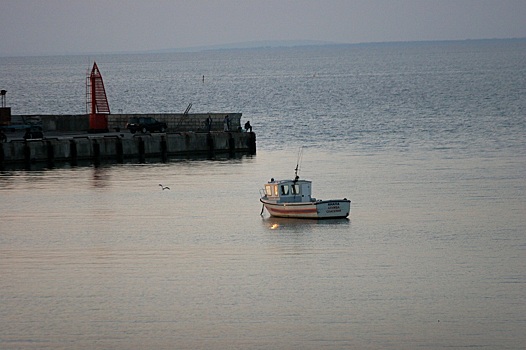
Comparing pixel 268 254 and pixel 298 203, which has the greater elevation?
pixel 298 203

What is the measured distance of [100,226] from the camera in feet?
176

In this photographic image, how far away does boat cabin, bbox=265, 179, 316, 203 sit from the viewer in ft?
182

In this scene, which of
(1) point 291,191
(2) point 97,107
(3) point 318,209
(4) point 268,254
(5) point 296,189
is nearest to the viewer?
(4) point 268,254

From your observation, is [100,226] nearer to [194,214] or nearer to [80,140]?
[194,214]

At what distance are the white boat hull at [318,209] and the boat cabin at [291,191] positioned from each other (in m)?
0.60

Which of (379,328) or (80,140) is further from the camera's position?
(80,140)

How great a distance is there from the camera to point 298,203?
54656mm

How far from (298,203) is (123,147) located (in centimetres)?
2483

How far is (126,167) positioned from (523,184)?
24378 mm

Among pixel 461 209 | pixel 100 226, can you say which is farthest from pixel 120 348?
pixel 461 209

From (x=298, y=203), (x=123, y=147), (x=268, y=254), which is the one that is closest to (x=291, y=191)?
(x=298, y=203)

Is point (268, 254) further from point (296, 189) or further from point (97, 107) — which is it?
point (97, 107)

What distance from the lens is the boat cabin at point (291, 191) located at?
182ft

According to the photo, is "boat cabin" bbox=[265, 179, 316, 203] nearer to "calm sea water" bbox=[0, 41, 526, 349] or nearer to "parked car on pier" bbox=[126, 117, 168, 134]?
"calm sea water" bbox=[0, 41, 526, 349]
